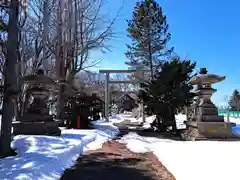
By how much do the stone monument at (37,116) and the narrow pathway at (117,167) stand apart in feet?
8.31

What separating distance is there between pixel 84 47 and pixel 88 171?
1048 centimetres

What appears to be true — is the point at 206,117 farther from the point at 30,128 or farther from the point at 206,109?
the point at 30,128

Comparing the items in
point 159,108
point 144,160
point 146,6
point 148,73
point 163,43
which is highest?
point 146,6

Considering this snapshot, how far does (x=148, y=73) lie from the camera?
81.6 feet

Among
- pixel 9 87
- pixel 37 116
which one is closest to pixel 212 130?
pixel 37 116

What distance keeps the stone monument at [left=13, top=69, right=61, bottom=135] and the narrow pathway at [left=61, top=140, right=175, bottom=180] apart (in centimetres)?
253

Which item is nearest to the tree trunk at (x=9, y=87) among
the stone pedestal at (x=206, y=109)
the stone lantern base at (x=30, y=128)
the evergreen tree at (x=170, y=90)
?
the stone lantern base at (x=30, y=128)

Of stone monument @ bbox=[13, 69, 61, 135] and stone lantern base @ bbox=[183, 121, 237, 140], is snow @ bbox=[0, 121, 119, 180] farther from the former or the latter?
stone lantern base @ bbox=[183, 121, 237, 140]

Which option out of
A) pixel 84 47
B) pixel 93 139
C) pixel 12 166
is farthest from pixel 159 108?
pixel 12 166

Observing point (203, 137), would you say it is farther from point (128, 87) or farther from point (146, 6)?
point (128, 87)

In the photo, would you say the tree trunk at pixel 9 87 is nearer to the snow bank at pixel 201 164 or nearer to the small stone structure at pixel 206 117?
the snow bank at pixel 201 164

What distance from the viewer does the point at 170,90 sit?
12.5 meters

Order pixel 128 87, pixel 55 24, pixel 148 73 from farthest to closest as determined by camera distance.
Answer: pixel 128 87, pixel 148 73, pixel 55 24

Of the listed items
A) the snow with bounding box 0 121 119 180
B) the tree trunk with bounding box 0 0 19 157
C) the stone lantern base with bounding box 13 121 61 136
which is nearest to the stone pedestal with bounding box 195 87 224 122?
the snow with bounding box 0 121 119 180
